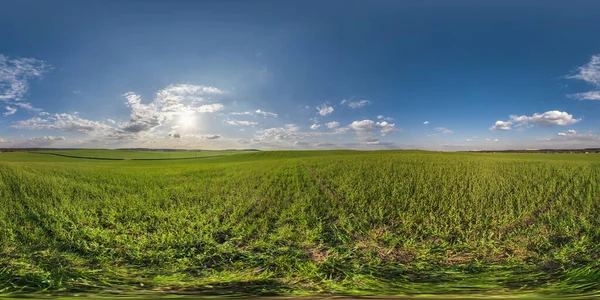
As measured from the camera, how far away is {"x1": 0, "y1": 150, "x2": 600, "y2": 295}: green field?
3961 mm

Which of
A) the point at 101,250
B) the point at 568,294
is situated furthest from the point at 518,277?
the point at 101,250

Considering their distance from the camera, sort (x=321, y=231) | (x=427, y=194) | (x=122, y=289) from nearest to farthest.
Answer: (x=122, y=289) < (x=321, y=231) < (x=427, y=194)

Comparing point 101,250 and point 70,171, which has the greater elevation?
point 70,171

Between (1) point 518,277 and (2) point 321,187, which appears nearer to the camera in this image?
(1) point 518,277

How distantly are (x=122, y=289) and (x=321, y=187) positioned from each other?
22.0 feet

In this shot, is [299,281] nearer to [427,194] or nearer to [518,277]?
[518,277]

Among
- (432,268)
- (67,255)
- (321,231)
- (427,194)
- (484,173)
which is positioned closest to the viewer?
(432,268)

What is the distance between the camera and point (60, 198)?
8758mm

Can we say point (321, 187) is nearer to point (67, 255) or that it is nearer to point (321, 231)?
point (321, 231)

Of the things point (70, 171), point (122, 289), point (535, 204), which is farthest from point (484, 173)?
point (70, 171)

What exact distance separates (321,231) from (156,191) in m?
6.58

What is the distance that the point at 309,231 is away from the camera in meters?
6.31

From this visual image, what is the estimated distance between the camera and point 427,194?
28.7ft

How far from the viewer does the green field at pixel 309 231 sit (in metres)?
3.96
